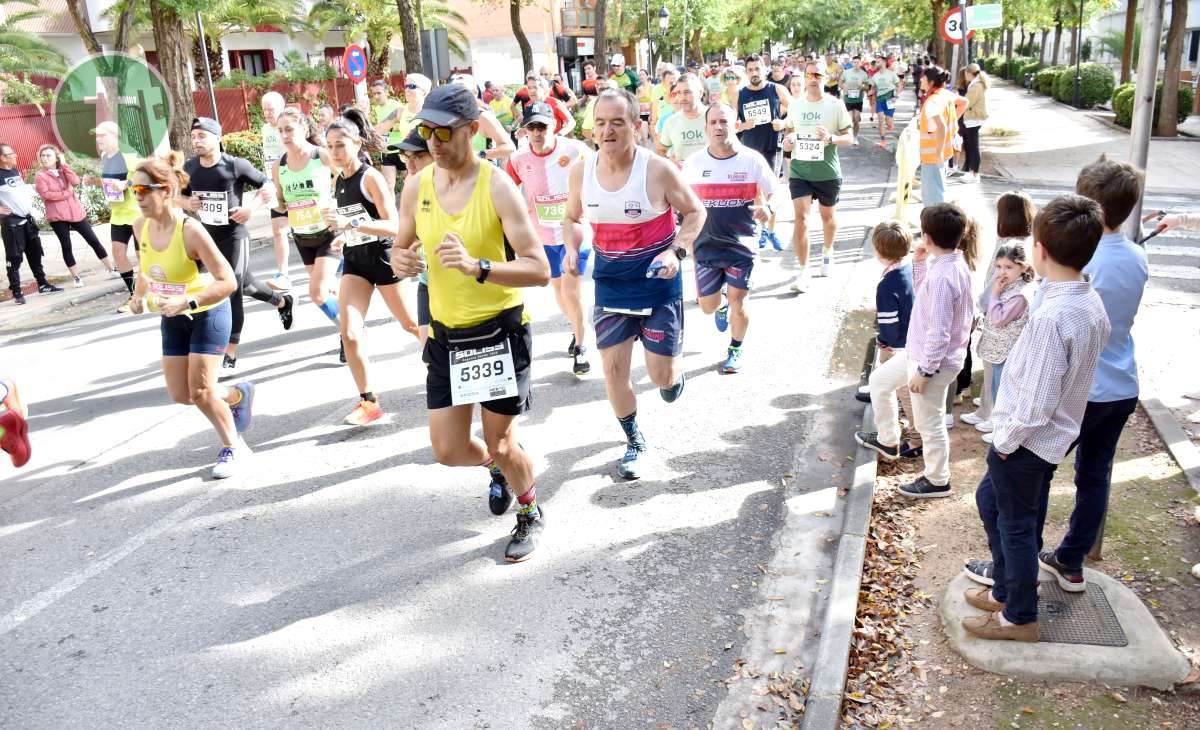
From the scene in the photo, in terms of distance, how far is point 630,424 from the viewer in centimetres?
548

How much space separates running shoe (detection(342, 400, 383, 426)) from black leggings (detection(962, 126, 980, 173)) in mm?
13082

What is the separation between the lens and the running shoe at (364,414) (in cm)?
649

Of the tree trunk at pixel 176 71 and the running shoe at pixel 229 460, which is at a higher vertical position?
the tree trunk at pixel 176 71

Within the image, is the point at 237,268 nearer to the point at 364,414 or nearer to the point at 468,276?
the point at 364,414

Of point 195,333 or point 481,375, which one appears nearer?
point 481,375

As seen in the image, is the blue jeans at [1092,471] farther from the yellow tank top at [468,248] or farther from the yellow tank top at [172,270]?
the yellow tank top at [172,270]

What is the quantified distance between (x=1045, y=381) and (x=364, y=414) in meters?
4.54

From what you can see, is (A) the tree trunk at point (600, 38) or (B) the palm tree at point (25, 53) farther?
(A) the tree trunk at point (600, 38)

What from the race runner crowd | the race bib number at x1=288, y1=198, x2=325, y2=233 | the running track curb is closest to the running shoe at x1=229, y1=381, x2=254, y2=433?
the race runner crowd

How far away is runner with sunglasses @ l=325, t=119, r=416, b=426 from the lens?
6.38 meters

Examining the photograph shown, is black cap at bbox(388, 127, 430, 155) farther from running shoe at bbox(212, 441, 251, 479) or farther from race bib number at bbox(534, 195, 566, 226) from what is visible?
race bib number at bbox(534, 195, 566, 226)

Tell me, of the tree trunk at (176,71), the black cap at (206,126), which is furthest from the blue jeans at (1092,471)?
the tree trunk at (176,71)

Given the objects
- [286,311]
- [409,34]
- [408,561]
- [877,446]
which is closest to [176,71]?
[409,34]

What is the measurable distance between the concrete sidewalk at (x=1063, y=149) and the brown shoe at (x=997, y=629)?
9.71 metres
